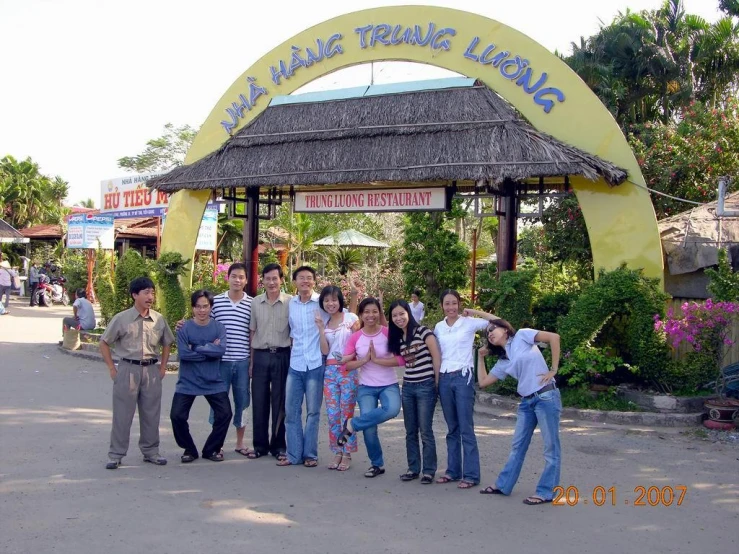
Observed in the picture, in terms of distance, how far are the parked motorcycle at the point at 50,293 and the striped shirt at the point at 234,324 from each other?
73.4 ft

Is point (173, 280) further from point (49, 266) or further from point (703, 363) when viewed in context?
point (49, 266)

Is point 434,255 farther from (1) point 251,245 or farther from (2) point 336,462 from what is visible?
(2) point 336,462

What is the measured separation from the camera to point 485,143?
10.4m

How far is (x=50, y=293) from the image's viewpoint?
27484 millimetres

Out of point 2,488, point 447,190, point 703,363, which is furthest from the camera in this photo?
point 447,190

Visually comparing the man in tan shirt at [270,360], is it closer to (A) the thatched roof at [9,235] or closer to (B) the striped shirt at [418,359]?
(B) the striped shirt at [418,359]

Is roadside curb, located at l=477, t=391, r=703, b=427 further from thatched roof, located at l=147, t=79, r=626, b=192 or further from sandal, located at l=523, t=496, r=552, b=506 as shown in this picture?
sandal, located at l=523, t=496, r=552, b=506

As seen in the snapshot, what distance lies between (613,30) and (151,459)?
2371 centimetres

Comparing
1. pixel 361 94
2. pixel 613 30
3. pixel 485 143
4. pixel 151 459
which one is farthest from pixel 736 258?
pixel 613 30

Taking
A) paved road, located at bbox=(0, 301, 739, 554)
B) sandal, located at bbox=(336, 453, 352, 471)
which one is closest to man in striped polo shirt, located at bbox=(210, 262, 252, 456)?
paved road, located at bbox=(0, 301, 739, 554)

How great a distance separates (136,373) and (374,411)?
213cm

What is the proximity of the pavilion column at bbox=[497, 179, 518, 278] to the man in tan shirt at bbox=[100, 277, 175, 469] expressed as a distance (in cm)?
550

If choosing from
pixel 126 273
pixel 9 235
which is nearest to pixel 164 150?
pixel 9 235

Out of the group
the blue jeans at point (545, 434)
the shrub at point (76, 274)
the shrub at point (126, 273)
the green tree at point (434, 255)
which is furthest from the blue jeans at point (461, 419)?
the shrub at point (76, 274)
